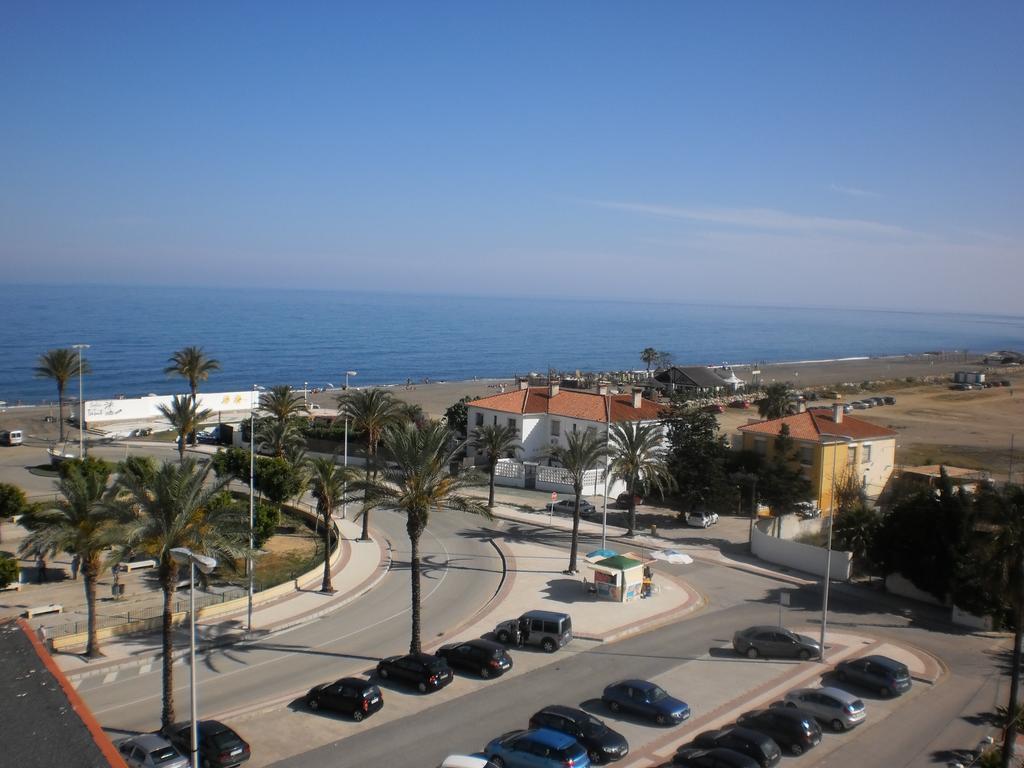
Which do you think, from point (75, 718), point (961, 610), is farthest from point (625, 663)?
point (75, 718)

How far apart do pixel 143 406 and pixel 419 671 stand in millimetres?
59482

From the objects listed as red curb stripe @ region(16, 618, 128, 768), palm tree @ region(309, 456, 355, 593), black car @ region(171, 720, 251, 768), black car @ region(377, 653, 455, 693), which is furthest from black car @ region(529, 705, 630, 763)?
palm tree @ region(309, 456, 355, 593)

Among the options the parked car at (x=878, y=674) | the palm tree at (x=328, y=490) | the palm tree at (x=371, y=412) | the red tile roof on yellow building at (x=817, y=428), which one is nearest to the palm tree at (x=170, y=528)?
the palm tree at (x=328, y=490)

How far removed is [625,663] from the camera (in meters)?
25.0

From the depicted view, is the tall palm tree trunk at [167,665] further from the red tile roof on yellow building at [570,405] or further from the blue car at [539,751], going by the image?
the red tile roof on yellow building at [570,405]

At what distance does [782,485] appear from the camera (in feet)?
141

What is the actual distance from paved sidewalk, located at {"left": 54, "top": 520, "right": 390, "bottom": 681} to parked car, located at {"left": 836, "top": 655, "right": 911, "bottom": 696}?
1729cm

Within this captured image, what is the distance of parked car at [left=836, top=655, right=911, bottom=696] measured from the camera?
22.8 metres

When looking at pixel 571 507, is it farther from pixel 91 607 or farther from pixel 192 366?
pixel 192 366

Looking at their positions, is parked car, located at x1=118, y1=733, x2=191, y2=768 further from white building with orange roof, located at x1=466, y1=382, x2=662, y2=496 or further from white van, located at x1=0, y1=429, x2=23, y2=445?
white van, located at x1=0, y1=429, x2=23, y2=445

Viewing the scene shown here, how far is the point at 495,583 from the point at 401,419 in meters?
16.9

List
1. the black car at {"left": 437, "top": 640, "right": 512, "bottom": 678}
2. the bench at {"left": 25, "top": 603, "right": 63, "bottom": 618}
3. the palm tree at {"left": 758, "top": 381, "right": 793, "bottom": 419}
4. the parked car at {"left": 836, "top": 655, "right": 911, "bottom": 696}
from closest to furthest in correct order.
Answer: the parked car at {"left": 836, "top": 655, "right": 911, "bottom": 696}
the black car at {"left": 437, "top": 640, "right": 512, "bottom": 678}
the bench at {"left": 25, "top": 603, "right": 63, "bottom": 618}
the palm tree at {"left": 758, "top": 381, "right": 793, "bottom": 419}

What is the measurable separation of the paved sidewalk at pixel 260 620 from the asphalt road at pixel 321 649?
52 cm

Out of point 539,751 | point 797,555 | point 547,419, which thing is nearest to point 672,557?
point 797,555
